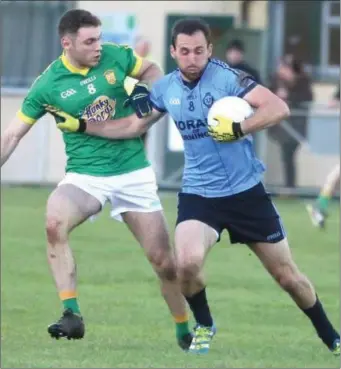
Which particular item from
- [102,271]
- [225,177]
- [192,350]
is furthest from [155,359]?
[102,271]

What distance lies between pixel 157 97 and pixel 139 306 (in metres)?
3.23

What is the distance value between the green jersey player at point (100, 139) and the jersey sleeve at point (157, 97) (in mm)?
68

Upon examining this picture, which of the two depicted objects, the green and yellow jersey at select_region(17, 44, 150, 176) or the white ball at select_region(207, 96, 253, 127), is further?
the green and yellow jersey at select_region(17, 44, 150, 176)

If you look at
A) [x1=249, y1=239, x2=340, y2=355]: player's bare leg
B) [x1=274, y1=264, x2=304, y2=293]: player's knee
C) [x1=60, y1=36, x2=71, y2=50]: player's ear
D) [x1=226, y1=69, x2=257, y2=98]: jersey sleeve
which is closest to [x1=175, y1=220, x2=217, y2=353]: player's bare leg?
[x1=249, y1=239, x2=340, y2=355]: player's bare leg

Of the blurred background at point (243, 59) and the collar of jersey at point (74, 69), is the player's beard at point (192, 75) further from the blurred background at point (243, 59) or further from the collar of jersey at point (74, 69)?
the blurred background at point (243, 59)

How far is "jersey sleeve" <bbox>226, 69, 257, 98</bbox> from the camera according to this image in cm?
900

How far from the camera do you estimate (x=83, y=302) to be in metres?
12.3

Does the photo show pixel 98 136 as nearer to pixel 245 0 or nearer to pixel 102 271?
pixel 102 271

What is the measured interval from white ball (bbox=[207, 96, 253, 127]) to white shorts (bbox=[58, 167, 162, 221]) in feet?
3.33

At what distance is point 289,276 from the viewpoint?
9211 mm

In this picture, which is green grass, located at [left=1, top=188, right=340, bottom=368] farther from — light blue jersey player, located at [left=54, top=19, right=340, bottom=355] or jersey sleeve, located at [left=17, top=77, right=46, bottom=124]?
jersey sleeve, located at [left=17, top=77, right=46, bottom=124]

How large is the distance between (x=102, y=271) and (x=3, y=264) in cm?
109

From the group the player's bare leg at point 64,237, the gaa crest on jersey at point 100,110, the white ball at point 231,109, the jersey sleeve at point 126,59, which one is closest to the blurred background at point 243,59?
the jersey sleeve at point 126,59

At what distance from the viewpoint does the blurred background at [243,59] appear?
22.2 metres
